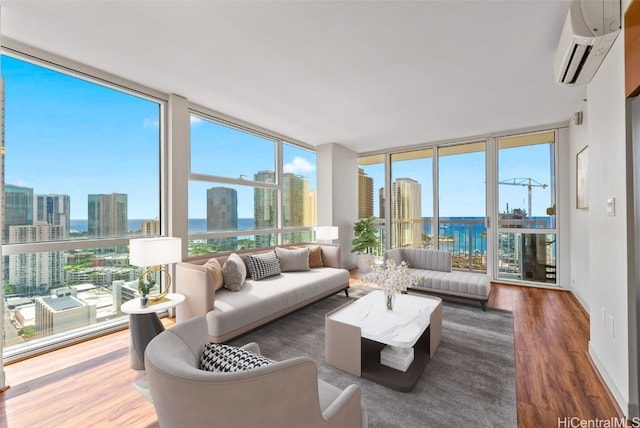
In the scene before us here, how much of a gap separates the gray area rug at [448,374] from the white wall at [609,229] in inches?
23.9

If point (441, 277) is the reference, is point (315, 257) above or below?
above

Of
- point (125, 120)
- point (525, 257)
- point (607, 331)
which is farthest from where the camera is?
point (525, 257)

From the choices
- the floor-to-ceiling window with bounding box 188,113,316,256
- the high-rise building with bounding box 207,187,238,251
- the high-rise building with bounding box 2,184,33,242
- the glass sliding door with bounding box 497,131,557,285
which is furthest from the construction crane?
the high-rise building with bounding box 2,184,33,242

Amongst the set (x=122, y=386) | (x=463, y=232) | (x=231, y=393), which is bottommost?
(x=122, y=386)

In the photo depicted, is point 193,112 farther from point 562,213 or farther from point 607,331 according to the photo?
point 562,213

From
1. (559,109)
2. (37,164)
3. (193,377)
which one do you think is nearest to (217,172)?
(37,164)

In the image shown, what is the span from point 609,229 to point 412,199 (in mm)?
3948

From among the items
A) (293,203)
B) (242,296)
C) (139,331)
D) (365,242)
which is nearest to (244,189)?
(293,203)

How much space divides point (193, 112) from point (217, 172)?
2.73 feet

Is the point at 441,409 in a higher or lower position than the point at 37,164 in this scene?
lower

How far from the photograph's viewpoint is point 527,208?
474cm

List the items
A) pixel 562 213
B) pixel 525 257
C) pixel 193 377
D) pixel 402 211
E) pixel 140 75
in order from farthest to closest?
pixel 402 211 < pixel 525 257 < pixel 562 213 < pixel 140 75 < pixel 193 377

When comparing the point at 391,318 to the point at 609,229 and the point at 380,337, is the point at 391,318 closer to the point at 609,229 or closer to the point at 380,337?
the point at 380,337

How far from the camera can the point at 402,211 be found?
6.04 m
